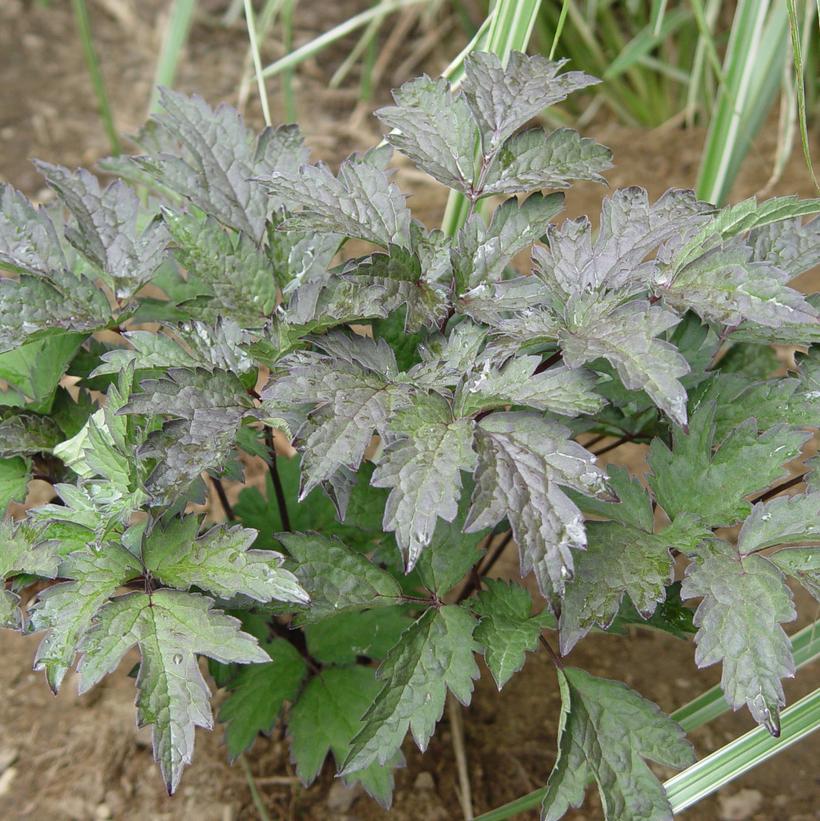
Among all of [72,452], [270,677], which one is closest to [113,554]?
[72,452]

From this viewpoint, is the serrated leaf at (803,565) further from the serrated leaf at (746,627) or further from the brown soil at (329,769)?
the brown soil at (329,769)

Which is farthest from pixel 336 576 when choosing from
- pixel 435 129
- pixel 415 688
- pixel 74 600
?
pixel 435 129

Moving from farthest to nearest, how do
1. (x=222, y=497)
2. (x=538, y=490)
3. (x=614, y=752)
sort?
1. (x=222, y=497)
2. (x=614, y=752)
3. (x=538, y=490)

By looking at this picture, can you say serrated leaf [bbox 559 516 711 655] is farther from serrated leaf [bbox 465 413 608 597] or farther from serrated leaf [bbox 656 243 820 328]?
serrated leaf [bbox 656 243 820 328]

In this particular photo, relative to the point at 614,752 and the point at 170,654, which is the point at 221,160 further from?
the point at 614,752

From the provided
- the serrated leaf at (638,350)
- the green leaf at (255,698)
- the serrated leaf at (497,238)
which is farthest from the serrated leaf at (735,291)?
the green leaf at (255,698)

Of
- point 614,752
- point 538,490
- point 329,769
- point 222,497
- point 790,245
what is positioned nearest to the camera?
point 538,490

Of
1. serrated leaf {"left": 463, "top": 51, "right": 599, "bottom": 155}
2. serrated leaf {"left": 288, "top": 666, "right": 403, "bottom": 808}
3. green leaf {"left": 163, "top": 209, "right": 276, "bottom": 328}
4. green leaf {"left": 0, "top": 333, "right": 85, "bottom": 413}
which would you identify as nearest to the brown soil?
serrated leaf {"left": 288, "top": 666, "right": 403, "bottom": 808}
